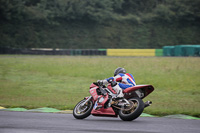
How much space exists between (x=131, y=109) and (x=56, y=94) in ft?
24.1

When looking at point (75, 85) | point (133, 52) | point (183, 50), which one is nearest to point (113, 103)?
point (75, 85)

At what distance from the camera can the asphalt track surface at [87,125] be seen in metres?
6.86

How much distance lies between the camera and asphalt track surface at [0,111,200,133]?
6.86 meters

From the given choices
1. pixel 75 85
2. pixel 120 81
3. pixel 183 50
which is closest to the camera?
pixel 120 81

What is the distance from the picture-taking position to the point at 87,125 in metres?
7.56

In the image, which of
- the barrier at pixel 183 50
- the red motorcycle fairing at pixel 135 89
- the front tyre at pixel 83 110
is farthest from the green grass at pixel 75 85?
the barrier at pixel 183 50

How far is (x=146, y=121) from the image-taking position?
8188mm

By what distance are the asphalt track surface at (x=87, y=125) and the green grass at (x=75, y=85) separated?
2.09 metres

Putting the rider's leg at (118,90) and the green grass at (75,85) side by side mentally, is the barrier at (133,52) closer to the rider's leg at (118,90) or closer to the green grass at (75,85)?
the green grass at (75,85)

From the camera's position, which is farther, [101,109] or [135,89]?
[101,109]

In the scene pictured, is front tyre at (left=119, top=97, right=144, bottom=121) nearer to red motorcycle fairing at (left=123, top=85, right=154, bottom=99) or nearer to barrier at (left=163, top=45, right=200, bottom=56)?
red motorcycle fairing at (left=123, top=85, right=154, bottom=99)

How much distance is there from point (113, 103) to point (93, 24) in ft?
147

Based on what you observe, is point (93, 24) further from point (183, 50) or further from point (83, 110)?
point (83, 110)

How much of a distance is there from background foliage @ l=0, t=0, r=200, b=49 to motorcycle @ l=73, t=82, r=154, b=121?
1599 inches
